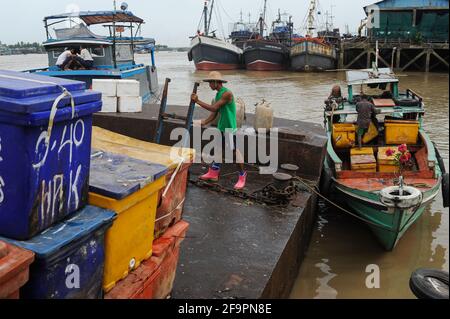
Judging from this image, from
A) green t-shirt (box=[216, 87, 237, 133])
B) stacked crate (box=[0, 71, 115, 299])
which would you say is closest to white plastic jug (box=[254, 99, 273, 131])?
green t-shirt (box=[216, 87, 237, 133])

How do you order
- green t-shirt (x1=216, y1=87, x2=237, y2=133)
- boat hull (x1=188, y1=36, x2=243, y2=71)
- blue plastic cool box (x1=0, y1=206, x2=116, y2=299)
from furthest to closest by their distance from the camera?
boat hull (x1=188, y1=36, x2=243, y2=71) → green t-shirt (x1=216, y1=87, x2=237, y2=133) → blue plastic cool box (x1=0, y1=206, x2=116, y2=299)

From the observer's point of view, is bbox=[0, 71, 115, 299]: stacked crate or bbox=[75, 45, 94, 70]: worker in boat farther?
bbox=[75, 45, 94, 70]: worker in boat

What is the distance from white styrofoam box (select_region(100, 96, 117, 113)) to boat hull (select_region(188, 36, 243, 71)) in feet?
108

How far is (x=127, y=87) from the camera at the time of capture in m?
7.73

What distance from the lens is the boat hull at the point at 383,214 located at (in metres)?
5.84

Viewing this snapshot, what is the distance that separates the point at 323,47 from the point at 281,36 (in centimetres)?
1652

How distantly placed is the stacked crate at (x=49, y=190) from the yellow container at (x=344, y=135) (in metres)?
6.02

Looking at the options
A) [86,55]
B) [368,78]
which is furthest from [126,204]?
[86,55]

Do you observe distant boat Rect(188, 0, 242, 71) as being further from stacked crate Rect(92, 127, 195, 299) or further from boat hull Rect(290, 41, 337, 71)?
stacked crate Rect(92, 127, 195, 299)

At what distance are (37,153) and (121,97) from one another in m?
5.86

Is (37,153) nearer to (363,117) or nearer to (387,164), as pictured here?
(387,164)

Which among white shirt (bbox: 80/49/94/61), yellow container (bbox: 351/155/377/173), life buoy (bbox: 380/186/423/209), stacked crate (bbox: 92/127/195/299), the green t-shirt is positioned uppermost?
white shirt (bbox: 80/49/94/61)

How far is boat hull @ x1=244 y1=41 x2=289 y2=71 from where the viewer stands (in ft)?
125
